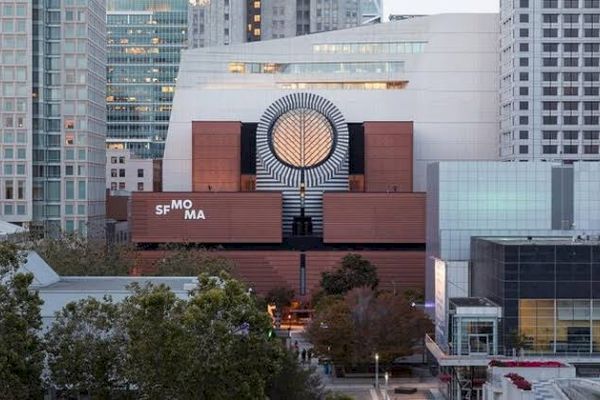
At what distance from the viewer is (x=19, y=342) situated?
40.4 metres

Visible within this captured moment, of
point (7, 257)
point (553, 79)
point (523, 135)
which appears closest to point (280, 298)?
point (523, 135)

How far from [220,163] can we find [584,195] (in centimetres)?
5191

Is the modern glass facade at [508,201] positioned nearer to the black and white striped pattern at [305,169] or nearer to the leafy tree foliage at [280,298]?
the leafy tree foliage at [280,298]

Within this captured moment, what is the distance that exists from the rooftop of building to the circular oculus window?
148 ft

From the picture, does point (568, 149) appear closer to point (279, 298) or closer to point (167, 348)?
point (279, 298)

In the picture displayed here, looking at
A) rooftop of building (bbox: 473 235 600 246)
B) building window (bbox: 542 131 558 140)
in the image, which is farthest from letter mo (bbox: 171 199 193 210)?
rooftop of building (bbox: 473 235 600 246)

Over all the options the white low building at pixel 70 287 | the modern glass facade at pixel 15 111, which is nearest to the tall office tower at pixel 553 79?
the modern glass facade at pixel 15 111

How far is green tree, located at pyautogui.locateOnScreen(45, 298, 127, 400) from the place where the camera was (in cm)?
4262

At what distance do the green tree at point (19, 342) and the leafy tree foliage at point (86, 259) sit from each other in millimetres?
37365

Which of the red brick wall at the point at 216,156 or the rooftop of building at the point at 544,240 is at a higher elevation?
the red brick wall at the point at 216,156

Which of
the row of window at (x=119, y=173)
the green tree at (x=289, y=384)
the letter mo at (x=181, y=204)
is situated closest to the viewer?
the green tree at (x=289, y=384)

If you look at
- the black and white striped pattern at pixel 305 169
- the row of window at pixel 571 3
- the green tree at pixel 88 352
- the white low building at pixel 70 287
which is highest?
the row of window at pixel 571 3

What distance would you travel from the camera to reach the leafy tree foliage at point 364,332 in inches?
2817

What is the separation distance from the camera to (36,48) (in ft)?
418
